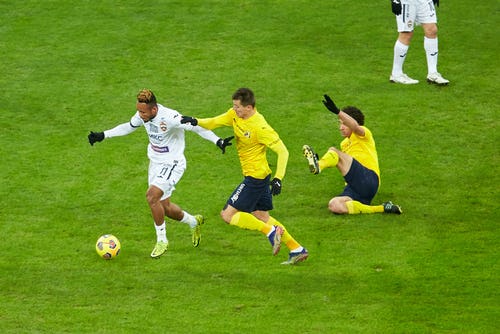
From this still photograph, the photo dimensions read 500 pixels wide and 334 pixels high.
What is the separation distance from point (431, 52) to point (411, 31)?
24.0 inches

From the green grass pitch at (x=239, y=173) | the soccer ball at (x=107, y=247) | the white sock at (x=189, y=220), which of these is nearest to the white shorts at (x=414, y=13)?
the green grass pitch at (x=239, y=173)

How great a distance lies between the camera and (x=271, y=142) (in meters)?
14.0

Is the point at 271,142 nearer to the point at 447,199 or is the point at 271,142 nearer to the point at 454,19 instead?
the point at 447,199

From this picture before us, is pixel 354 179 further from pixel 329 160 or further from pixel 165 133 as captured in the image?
pixel 165 133

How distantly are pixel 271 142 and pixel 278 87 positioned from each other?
7122 mm

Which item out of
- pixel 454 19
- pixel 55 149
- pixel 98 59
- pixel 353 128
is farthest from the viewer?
pixel 454 19

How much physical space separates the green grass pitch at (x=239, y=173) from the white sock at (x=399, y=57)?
40cm

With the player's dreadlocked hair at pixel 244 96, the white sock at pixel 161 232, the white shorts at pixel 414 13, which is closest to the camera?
the player's dreadlocked hair at pixel 244 96

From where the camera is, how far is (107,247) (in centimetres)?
1443

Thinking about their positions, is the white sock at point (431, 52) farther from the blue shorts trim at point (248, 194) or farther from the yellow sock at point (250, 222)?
the yellow sock at point (250, 222)

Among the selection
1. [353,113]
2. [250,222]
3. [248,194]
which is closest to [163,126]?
[248,194]

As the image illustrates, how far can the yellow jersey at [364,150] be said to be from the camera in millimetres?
16281

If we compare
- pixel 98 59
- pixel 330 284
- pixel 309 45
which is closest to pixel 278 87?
pixel 309 45

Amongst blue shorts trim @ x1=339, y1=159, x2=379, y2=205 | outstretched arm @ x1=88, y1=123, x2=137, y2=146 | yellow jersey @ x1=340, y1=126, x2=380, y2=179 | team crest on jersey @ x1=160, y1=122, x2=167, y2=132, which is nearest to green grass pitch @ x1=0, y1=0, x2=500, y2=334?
blue shorts trim @ x1=339, y1=159, x2=379, y2=205
